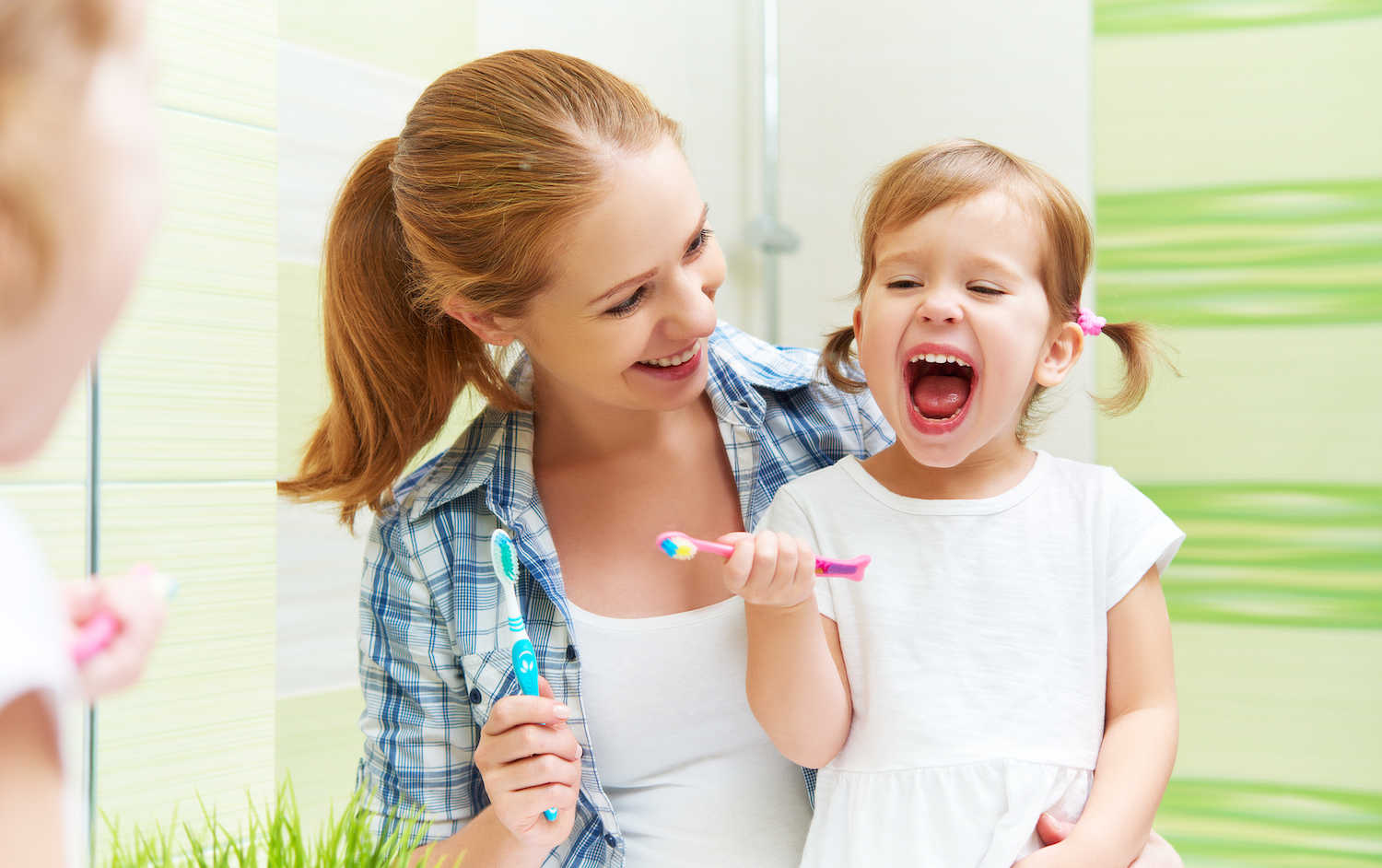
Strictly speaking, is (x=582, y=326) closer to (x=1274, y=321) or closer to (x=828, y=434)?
(x=828, y=434)

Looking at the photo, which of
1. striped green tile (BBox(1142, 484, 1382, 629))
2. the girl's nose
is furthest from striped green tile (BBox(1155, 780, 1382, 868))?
the girl's nose

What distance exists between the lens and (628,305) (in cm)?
75

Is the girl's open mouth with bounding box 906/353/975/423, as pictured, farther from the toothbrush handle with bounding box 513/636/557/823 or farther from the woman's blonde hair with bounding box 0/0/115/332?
the woman's blonde hair with bounding box 0/0/115/332

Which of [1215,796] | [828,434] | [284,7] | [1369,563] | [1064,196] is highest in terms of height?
[284,7]

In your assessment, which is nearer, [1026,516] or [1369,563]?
[1026,516]

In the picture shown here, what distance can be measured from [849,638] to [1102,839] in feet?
0.66

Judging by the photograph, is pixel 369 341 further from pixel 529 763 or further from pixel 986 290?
pixel 986 290

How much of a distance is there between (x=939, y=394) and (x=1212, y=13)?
1141mm

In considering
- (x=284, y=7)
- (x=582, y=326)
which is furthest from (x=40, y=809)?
(x=284, y=7)

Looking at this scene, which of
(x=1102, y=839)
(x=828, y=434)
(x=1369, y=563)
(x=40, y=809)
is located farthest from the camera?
(x=1369, y=563)

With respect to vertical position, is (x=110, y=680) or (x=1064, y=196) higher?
(x=1064, y=196)

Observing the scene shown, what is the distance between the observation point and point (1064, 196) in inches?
30.4

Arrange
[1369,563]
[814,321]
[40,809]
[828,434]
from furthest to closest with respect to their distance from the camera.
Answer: [814,321] → [1369,563] → [828,434] → [40,809]

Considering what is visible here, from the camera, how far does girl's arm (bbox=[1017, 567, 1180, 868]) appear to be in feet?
2.12
